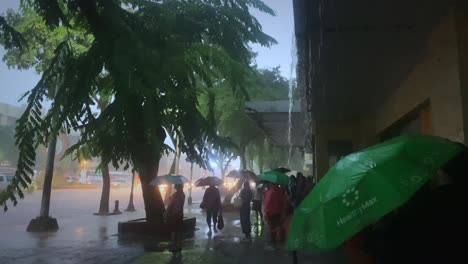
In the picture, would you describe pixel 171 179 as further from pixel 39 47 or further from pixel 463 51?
pixel 39 47

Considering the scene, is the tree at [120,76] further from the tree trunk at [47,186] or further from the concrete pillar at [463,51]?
the tree trunk at [47,186]

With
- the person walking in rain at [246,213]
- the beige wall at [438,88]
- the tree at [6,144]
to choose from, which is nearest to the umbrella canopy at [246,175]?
the person walking in rain at [246,213]

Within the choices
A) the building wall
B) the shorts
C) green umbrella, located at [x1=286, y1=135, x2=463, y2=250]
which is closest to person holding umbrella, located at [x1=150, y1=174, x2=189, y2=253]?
the shorts

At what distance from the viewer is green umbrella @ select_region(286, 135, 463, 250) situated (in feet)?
7.18

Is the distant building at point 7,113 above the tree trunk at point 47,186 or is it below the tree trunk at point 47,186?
above

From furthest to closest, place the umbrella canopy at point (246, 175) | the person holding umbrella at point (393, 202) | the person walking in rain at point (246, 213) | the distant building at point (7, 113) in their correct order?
the distant building at point (7, 113) < the umbrella canopy at point (246, 175) < the person walking in rain at point (246, 213) < the person holding umbrella at point (393, 202)

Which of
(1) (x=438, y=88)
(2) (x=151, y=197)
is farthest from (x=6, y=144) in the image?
(1) (x=438, y=88)

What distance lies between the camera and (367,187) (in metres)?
2.27

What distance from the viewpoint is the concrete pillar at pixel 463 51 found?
4465mm

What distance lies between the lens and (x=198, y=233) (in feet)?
46.2

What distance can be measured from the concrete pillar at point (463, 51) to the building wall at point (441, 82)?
45mm

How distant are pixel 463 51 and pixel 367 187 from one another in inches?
119

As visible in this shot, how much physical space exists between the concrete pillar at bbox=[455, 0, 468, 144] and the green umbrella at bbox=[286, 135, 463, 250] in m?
2.20

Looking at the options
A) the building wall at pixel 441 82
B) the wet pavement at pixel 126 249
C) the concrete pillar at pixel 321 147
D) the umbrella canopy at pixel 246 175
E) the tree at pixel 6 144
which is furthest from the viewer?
the tree at pixel 6 144
